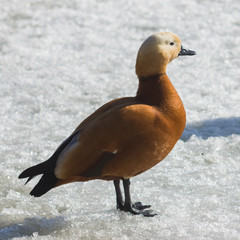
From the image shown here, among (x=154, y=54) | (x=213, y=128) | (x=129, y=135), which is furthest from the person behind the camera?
(x=213, y=128)

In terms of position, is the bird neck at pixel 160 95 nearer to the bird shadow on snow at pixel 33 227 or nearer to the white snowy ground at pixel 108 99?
the white snowy ground at pixel 108 99

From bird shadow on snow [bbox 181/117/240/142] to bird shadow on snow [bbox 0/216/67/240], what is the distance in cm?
167

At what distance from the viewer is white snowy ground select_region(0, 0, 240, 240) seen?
12.2 ft

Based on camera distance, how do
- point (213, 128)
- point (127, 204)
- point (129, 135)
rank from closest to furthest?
point (129, 135)
point (127, 204)
point (213, 128)

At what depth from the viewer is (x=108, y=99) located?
574 centimetres

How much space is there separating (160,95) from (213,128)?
5.60 ft

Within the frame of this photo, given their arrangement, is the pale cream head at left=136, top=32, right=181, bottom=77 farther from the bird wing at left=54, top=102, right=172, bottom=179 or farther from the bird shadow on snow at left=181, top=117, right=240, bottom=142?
the bird shadow on snow at left=181, top=117, right=240, bottom=142

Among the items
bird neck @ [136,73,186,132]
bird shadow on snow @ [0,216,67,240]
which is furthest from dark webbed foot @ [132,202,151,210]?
bird neck @ [136,73,186,132]

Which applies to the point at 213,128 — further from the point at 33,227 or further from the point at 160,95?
the point at 33,227

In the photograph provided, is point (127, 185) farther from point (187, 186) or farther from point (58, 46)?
point (58, 46)

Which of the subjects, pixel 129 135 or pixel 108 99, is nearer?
pixel 129 135

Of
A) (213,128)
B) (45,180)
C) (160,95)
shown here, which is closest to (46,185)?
(45,180)

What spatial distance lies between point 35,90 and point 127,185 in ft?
8.15

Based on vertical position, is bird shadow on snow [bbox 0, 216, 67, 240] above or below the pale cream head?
below
